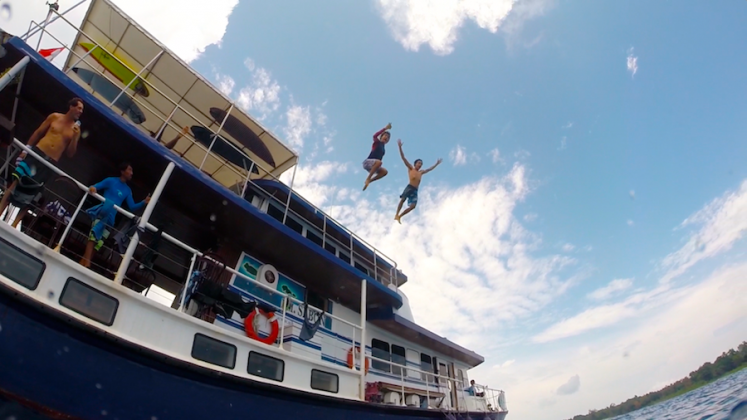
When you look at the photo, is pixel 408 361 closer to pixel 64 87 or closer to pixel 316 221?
pixel 316 221

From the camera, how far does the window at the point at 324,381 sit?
7234 mm

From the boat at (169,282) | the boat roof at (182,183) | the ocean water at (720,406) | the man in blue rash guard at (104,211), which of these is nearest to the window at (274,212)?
the boat at (169,282)

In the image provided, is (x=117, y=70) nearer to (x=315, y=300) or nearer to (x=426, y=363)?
(x=315, y=300)

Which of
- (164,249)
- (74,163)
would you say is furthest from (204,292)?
(74,163)

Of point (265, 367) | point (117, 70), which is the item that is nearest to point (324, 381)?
point (265, 367)

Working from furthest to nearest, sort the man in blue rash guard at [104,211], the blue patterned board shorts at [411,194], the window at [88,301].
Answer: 1. the blue patterned board shorts at [411,194]
2. the man in blue rash guard at [104,211]
3. the window at [88,301]

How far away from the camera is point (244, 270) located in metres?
8.84

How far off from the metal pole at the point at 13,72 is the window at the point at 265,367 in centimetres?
506

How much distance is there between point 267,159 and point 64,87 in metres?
5.33

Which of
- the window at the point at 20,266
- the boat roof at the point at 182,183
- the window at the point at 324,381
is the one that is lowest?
the window at the point at 324,381

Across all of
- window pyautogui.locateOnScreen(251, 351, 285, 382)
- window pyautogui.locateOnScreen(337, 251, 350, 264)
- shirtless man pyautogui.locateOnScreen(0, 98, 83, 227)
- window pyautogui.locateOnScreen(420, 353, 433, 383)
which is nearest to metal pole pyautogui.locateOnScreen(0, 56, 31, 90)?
shirtless man pyautogui.locateOnScreen(0, 98, 83, 227)

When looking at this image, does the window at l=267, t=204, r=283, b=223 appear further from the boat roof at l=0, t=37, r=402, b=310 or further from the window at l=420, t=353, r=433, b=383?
the window at l=420, t=353, r=433, b=383

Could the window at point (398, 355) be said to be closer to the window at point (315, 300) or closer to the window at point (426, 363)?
the window at point (426, 363)

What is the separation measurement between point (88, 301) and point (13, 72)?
3227mm
